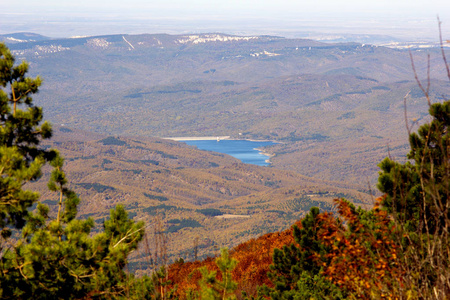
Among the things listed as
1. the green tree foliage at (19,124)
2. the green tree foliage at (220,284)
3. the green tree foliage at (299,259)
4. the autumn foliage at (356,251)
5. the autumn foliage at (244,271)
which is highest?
the green tree foliage at (19,124)

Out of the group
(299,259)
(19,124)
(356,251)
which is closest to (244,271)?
(299,259)

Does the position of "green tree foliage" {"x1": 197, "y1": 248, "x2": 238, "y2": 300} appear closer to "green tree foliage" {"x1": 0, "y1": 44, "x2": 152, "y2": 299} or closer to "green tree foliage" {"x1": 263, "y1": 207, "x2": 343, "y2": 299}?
"green tree foliage" {"x1": 0, "y1": 44, "x2": 152, "y2": 299}

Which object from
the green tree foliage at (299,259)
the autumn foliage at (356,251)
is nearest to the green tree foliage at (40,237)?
the autumn foliage at (356,251)

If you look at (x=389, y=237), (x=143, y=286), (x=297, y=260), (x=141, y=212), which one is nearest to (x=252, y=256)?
(x=297, y=260)

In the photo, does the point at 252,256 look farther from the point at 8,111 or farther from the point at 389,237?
the point at 8,111

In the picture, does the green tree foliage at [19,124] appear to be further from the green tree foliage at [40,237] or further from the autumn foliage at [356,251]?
the autumn foliage at [356,251]

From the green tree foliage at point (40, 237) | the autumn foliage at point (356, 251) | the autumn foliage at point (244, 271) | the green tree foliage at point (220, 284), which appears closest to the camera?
the green tree foliage at point (220, 284)

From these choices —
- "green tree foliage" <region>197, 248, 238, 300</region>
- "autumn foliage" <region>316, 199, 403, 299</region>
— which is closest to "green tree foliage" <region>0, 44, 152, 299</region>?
"green tree foliage" <region>197, 248, 238, 300</region>

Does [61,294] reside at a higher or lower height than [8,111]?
lower
